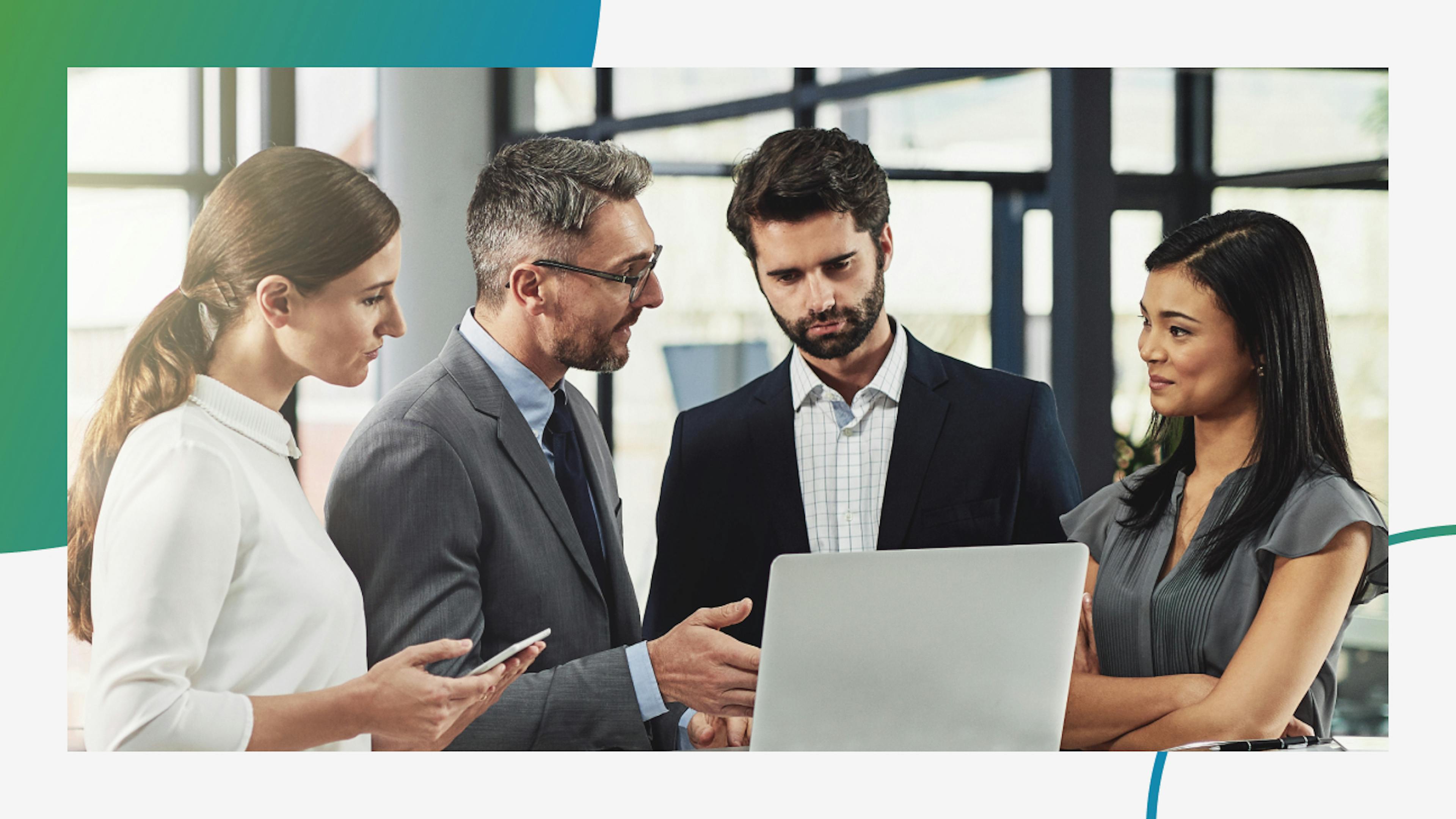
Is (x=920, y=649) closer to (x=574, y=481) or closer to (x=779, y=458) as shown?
(x=779, y=458)

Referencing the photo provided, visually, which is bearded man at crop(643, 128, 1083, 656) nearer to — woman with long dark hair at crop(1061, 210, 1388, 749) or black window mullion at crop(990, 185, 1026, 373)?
black window mullion at crop(990, 185, 1026, 373)

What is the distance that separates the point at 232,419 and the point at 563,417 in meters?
0.70

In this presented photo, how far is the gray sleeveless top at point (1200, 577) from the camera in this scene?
2822mm

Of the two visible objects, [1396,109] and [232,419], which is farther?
[1396,109]

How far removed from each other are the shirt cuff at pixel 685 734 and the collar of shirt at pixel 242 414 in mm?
1034

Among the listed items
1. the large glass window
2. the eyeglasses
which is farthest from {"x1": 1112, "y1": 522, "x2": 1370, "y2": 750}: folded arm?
the eyeglasses

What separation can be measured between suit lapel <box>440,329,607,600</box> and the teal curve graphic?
1304mm

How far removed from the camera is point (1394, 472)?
10.1ft

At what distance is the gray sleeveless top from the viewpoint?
111 inches
